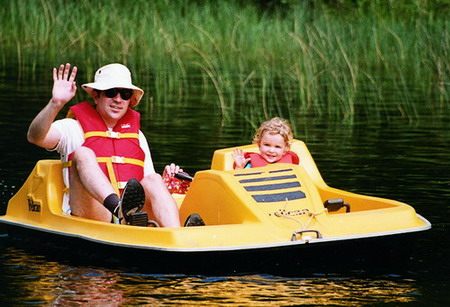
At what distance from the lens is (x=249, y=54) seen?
20312 millimetres

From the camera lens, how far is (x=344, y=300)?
8148mm

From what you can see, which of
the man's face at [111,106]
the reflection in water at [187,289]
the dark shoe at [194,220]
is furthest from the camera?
the man's face at [111,106]

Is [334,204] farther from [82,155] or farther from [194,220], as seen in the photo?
[82,155]

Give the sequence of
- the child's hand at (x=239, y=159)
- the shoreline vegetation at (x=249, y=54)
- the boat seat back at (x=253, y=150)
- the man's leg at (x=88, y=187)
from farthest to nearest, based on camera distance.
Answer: the shoreline vegetation at (x=249, y=54) < the boat seat back at (x=253, y=150) < the child's hand at (x=239, y=159) < the man's leg at (x=88, y=187)

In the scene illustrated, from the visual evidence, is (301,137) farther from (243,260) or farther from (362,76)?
(243,260)

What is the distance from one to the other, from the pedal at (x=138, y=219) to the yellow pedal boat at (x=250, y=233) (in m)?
0.12

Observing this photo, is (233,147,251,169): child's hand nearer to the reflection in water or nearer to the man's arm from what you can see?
the man's arm

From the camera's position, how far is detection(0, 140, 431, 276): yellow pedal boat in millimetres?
8367

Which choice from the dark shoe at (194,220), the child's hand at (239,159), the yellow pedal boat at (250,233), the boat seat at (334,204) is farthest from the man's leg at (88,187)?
the boat seat at (334,204)

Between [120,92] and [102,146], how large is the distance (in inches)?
15.2

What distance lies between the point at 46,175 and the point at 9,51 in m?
12.4

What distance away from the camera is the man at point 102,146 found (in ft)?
29.5

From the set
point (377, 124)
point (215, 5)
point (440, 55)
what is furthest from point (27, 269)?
point (215, 5)

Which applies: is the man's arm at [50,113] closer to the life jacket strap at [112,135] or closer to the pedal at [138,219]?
the life jacket strap at [112,135]
